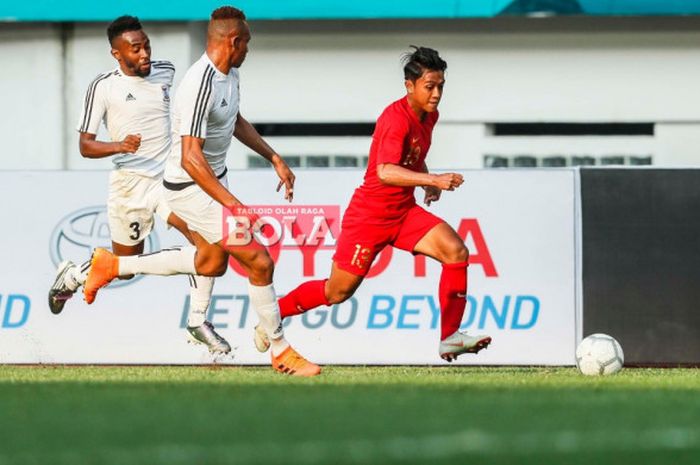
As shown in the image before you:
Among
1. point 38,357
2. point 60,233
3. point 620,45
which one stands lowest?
point 38,357

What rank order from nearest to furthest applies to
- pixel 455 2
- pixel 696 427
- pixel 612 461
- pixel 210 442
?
pixel 612 461 → pixel 210 442 → pixel 696 427 → pixel 455 2

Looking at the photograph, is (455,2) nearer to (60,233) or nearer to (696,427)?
(60,233)

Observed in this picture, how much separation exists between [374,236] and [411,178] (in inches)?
26.9

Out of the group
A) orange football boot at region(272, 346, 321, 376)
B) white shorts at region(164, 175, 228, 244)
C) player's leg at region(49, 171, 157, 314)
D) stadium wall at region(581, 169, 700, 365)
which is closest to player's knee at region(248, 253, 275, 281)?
white shorts at region(164, 175, 228, 244)

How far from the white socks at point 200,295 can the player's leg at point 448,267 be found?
1.62 metres

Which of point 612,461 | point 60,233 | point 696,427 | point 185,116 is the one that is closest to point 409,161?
point 185,116

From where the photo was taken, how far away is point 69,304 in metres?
14.4

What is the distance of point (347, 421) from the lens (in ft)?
25.0

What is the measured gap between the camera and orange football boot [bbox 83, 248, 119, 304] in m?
12.7

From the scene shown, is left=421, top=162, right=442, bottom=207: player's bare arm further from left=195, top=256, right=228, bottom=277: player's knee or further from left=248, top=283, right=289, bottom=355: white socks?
left=195, top=256, right=228, bottom=277: player's knee

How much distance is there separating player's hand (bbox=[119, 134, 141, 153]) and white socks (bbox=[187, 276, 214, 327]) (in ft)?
3.30

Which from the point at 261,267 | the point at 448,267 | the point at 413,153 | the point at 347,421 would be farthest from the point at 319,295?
the point at 347,421

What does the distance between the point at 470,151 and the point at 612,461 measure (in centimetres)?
1692

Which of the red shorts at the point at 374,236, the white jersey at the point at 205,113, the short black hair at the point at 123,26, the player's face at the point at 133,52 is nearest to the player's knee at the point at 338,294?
the red shorts at the point at 374,236
